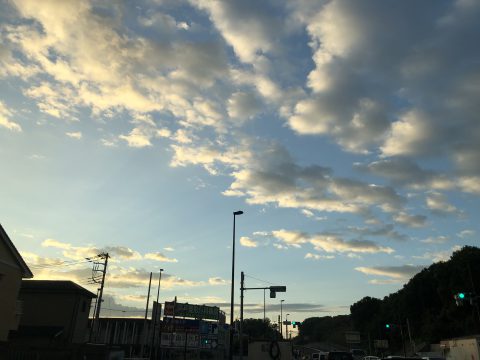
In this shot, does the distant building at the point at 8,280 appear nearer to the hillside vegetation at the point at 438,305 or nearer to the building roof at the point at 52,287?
the building roof at the point at 52,287

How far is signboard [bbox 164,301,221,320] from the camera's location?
2120 inches

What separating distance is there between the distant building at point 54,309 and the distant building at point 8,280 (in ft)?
50.3

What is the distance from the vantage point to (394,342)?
113 m

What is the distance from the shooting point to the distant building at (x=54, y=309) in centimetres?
4306

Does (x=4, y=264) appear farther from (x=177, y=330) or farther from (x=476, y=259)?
(x=476, y=259)

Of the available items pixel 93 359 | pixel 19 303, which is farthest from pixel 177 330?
pixel 93 359

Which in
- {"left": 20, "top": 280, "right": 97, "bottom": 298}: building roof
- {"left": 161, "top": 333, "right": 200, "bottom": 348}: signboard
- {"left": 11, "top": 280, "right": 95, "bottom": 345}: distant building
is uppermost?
{"left": 20, "top": 280, "right": 97, "bottom": 298}: building roof

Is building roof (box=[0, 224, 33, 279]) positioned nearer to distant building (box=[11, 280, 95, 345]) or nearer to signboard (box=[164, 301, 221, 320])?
distant building (box=[11, 280, 95, 345])

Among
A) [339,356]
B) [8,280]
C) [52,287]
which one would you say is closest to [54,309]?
[52,287]

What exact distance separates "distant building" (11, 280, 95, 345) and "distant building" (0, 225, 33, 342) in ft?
50.3

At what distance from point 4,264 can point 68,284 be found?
1857 centimetres

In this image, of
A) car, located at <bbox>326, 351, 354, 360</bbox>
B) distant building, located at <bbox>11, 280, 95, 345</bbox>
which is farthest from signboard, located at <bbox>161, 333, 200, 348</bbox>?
car, located at <bbox>326, 351, 354, 360</bbox>

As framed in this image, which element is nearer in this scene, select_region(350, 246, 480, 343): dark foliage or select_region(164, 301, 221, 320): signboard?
select_region(164, 301, 221, 320): signboard

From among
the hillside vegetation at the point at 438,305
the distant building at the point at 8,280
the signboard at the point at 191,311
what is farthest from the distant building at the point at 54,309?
the hillside vegetation at the point at 438,305
